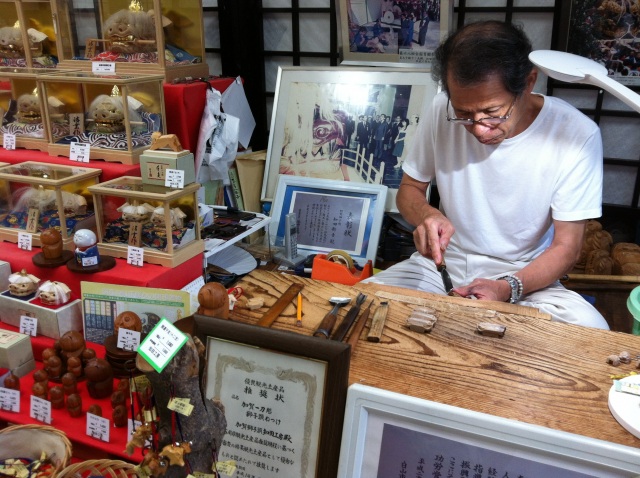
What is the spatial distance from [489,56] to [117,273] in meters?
1.50

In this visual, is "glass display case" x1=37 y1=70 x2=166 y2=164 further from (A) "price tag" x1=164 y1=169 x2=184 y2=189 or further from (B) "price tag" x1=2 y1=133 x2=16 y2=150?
(A) "price tag" x1=164 y1=169 x2=184 y2=189

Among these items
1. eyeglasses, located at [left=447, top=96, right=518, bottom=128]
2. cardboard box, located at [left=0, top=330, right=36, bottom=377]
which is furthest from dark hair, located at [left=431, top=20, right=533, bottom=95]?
cardboard box, located at [left=0, top=330, right=36, bottom=377]

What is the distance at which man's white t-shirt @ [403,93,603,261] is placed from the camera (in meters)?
1.91

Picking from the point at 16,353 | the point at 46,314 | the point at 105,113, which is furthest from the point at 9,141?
the point at 16,353

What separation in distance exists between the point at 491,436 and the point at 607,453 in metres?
0.15

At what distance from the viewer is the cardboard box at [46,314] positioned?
6.55ft

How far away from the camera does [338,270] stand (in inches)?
103

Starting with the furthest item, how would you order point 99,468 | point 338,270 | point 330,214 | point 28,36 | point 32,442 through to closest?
point 330,214 → point 28,36 → point 338,270 → point 32,442 → point 99,468

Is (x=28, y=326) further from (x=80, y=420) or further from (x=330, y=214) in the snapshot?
(x=330, y=214)

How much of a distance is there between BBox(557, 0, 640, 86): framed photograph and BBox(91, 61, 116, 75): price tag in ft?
7.83

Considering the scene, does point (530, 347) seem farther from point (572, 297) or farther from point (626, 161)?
point (626, 161)

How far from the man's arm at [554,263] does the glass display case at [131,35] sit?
76.4 inches

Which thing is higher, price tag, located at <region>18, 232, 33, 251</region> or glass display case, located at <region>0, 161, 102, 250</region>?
glass display case, located at <region>0, 161, 102, 250</region>

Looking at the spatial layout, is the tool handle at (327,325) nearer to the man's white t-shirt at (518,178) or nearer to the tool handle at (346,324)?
the tool handle at (346,324)
